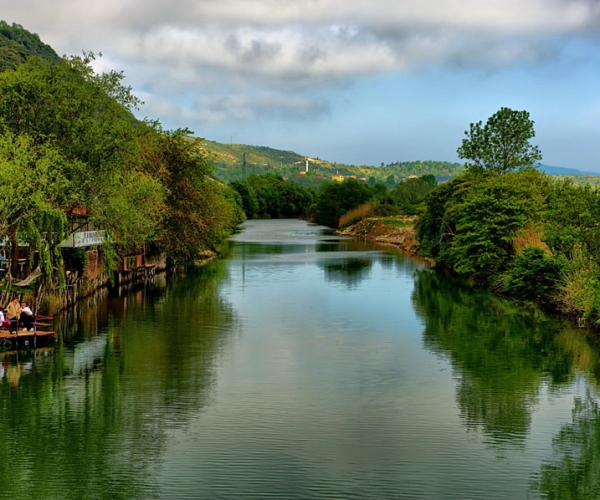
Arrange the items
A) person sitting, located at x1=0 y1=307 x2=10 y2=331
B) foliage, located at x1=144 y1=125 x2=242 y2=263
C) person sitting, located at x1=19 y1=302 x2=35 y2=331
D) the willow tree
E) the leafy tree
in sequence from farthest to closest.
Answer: foliage, located at x1=144 y1=125 x2=242 y2=263 → the willow tree → the leafy tree → person sitting, located at x1=19 y1=302 x2=35 y2=331 → person sitting, located at x1=0 y1=307 x2=10 y2=331

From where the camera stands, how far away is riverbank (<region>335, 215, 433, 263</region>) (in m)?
107

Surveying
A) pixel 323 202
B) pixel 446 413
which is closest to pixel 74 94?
pixel 446 413

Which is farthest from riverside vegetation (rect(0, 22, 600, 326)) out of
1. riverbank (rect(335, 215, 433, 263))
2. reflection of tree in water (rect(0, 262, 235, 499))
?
riverbank (rect(335, 215, 433, 263))

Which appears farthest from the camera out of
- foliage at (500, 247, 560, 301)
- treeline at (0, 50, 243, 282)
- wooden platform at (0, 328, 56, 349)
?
foliage at (500, 247, 560, 301)

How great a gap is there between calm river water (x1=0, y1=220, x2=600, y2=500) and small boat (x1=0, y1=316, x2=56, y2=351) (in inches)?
32.4

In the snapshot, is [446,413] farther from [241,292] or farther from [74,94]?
[241,292]

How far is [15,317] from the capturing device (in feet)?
105

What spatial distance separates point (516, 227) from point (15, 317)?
3644 cm

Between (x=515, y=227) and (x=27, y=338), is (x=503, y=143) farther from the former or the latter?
(x=27, y=338)

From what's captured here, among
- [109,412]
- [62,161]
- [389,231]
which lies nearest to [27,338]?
[62,161]

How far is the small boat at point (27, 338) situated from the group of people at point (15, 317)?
0.87 feet

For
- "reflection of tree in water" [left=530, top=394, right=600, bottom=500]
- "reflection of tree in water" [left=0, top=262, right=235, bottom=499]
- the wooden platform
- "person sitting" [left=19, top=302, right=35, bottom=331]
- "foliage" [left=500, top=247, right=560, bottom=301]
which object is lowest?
"reflection of tree in water" [left=530, top=394, right=600, bottom=500]

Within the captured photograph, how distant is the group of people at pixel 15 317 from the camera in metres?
31.8

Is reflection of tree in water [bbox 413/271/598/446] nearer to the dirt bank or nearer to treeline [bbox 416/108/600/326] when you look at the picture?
treeline [bbox 416/108/600/326]
